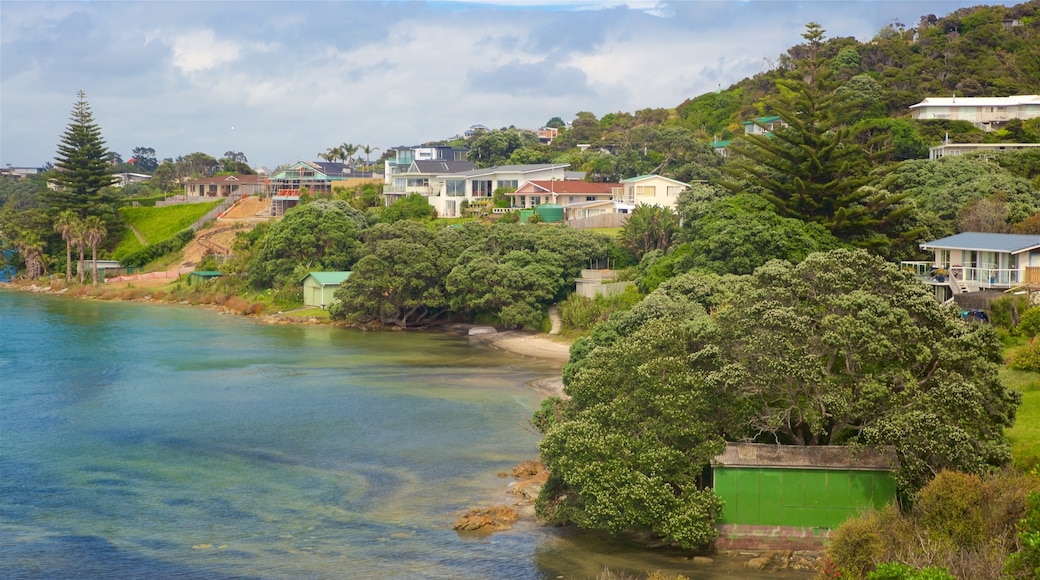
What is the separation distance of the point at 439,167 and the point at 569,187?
11.7 m

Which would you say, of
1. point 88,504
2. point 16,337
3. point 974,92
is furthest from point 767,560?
point 974,92

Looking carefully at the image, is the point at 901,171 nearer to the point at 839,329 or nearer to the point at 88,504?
the point at 839,329

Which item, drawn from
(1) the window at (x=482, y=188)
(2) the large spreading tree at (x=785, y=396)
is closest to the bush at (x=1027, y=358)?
(2) the large spreading tree at (x=785, y=396)

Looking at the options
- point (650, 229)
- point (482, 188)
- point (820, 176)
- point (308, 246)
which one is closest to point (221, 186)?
point (482, 188)

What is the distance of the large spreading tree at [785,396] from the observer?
17.9 m

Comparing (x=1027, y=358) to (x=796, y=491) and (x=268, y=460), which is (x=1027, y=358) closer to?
(x=796, y=491)

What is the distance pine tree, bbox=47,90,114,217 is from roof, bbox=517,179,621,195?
28.8m

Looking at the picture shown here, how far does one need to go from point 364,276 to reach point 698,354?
94.2 feet

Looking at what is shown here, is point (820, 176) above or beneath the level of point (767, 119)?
beneath

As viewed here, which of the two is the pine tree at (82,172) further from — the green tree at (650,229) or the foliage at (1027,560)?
A: the foliage at (1027,560)

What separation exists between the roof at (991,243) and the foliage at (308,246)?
31.5m

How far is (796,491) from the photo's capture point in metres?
18.2

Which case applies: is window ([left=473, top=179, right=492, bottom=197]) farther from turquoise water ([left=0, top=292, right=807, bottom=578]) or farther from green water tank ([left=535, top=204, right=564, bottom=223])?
turquoise water ([left=0, top=292, right=807, bottom=578])

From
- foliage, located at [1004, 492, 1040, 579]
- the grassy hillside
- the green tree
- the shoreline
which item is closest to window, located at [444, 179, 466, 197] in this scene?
the shoreline
